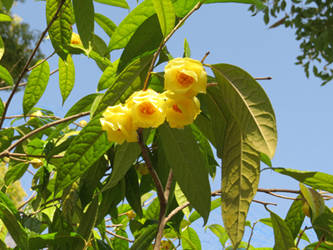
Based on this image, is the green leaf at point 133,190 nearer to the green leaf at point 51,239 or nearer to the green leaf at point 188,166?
the green leaf at point 51,239

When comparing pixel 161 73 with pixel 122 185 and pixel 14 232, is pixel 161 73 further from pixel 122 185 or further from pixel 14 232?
pixel 14 232

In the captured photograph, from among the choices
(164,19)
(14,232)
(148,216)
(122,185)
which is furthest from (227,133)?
(148,216)

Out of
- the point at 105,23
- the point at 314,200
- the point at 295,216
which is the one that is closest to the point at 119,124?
the point at 314,200

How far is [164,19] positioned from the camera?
471mm

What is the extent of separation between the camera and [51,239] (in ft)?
2.40

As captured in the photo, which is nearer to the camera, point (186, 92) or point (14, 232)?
point (186, 92)

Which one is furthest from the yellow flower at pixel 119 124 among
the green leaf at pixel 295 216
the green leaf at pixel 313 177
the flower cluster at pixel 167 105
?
the green leaf at pixel 295 216

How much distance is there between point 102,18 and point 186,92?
642 mm

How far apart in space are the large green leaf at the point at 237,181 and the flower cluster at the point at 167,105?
0.09m

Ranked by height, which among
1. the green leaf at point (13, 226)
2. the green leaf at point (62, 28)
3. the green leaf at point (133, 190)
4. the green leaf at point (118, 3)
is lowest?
the green leaf at point (13, 226)

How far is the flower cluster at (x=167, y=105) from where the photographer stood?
0.40 m

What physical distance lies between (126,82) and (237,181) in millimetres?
205

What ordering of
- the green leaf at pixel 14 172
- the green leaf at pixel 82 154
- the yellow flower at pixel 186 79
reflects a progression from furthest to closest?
the green leaf at pixel 14 172 → the green leaf at pixel 82 154 → the yellow flower at pixel 186 79

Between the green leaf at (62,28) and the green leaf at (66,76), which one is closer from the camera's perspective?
the green leaf at (62,28)
